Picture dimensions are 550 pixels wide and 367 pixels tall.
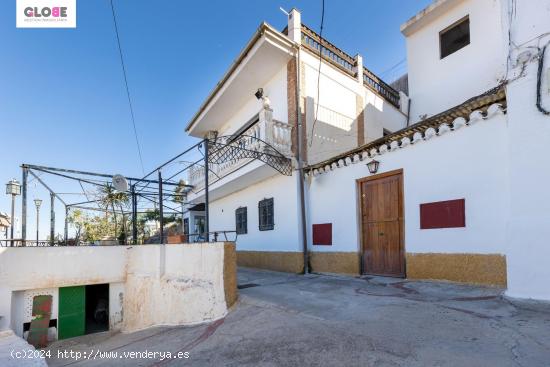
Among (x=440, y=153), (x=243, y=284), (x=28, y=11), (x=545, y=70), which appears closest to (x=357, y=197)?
(x=440, y=153)

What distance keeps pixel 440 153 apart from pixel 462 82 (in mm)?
4365

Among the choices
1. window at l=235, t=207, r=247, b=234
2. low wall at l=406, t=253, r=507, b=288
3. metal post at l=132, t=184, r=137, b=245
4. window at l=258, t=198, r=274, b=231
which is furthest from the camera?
window at l=235, t=207, r=247, b=234

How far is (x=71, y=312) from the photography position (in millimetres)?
6023

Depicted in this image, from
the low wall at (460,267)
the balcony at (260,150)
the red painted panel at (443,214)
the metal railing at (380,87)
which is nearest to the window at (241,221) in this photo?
the balcony at (260,150)

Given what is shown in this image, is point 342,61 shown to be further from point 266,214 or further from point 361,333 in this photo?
point 361,333

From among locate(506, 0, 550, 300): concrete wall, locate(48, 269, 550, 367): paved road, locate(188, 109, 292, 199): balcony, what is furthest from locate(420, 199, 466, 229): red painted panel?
locate(188, 109, 292, 199): balcony

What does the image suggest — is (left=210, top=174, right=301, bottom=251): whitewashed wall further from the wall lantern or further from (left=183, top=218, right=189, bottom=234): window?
(left=183, top=218, right=189, bottom=234): window

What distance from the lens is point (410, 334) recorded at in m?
3.36

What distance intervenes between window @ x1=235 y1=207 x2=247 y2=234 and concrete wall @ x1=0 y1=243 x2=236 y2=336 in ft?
A: 18.3

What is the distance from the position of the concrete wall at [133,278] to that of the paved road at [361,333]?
1.24 feet

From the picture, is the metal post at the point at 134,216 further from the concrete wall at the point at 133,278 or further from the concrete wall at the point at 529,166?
the concrete wall at the point at 529,166

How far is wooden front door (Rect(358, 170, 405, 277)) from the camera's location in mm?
6543

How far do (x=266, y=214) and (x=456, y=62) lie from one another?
23.5 feet

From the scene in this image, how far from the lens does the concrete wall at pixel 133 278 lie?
5.40 metres
